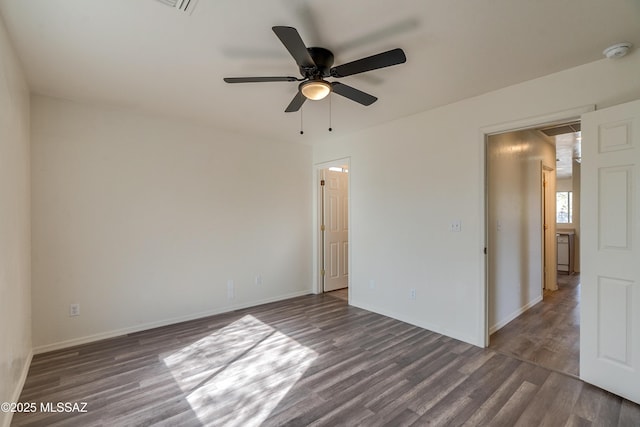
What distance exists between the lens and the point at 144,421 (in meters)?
1.86

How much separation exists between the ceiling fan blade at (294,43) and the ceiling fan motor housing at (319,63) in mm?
109

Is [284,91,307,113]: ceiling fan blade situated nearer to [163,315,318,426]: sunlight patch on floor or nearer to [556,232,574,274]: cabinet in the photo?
[163,315,318,426]: sunlight patch on floor

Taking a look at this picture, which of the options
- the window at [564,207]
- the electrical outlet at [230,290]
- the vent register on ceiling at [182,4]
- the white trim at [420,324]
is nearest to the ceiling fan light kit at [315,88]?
the vent register on ceiling at [182,4]

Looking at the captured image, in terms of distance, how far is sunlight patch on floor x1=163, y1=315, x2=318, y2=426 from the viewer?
1.98 metres

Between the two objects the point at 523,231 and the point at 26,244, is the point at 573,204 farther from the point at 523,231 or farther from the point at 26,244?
the point at 26,244

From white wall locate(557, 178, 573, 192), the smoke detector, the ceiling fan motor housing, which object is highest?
the smoke detector

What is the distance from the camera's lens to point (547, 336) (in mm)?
3125

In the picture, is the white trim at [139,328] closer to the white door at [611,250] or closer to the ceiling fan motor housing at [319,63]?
the ceiling fan motor housing at [319,63]

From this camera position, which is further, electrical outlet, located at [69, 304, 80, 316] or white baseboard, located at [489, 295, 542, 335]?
white baseboard, located at [489, 295, 542, 335]

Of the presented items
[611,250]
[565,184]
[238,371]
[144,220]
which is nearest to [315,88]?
[238,371]

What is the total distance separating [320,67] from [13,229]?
98.4 inches

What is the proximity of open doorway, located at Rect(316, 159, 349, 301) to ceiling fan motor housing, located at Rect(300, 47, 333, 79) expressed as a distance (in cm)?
254

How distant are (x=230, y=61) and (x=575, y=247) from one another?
7.98 meters

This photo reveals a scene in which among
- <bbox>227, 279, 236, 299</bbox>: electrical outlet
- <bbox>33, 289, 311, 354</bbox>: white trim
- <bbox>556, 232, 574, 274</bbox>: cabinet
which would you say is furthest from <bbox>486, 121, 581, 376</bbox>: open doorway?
<bbox>227, 279, 236, 299</bbox>: electrical outlet
